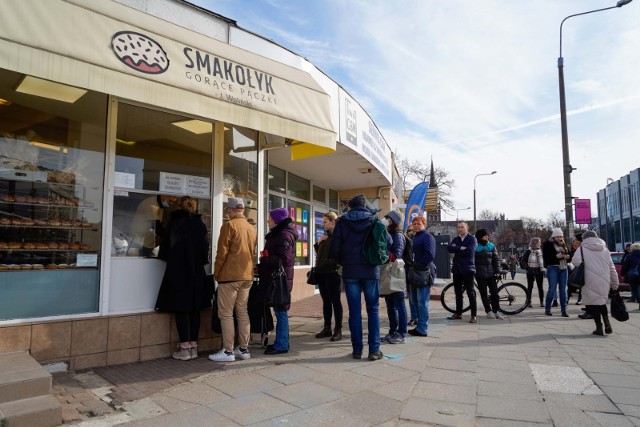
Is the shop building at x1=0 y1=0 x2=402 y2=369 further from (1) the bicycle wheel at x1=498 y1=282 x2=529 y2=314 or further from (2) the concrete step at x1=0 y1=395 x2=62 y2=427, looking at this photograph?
(1) the bicycle wheel at x1=498 y1=282 x2=529 y2=314

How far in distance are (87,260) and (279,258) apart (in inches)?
79.0

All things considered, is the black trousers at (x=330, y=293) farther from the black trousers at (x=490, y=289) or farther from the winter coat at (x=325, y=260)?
the black trousers at (x=490, y=289)

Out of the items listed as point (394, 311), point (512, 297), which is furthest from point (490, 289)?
point (394, 311)

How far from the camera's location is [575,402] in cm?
374

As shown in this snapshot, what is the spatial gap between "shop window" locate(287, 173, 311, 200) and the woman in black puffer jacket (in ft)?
16.3

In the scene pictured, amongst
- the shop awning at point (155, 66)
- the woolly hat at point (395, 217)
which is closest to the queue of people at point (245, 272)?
the woolly hat at point (395, 217)

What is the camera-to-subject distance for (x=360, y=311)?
4984 mm

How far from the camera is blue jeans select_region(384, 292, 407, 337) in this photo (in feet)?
19.3

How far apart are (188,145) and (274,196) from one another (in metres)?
4.88

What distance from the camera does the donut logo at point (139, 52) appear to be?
4.05 meters

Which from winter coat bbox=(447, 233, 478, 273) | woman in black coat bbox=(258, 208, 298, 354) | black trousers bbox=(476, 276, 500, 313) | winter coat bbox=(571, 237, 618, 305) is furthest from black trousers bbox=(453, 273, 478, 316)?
woman in black coat bbox=(258, 208, 298, 354)

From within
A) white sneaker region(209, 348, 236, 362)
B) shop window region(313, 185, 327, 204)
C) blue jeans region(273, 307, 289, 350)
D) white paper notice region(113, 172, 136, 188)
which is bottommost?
white sneaker region(209, 348, 236, 362)

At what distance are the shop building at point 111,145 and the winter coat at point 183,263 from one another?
0.62ft

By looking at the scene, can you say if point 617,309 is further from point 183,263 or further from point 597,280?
point 183,263
